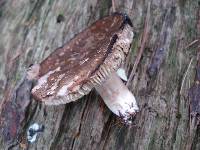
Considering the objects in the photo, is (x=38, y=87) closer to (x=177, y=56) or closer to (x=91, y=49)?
(x=91, y=49)

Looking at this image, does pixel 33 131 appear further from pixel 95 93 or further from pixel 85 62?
pixel 85 62

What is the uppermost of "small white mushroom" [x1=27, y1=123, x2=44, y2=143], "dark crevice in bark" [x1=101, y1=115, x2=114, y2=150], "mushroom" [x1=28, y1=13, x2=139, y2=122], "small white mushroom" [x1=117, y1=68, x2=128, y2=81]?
"mushroom" [x1=28, y1=13, x2=139, y2=122]

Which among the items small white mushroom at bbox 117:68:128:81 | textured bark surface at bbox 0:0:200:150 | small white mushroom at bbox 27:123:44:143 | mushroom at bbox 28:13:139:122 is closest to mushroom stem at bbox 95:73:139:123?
mushroom at bbox 28:13:139:122

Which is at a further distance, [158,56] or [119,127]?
[158,56]

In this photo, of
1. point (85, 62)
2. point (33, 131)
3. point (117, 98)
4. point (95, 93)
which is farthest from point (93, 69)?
point (33, 131)

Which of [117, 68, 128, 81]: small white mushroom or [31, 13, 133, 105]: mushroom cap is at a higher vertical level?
[31, 13, 133, 105]: mushroom cap

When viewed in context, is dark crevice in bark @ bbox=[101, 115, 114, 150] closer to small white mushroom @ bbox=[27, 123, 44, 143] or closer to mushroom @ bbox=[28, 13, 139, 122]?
mushroom @ bbox=[28, 13, 139, 122]

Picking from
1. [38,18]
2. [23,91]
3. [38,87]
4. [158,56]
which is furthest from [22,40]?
[158,56]
